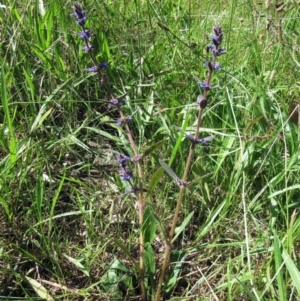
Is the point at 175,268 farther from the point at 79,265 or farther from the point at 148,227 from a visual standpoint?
the point at 79,265

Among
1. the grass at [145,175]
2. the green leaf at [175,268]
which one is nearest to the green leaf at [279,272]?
the grass at [145,175]

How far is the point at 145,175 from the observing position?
4.75 ft

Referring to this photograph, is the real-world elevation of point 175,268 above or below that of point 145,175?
below

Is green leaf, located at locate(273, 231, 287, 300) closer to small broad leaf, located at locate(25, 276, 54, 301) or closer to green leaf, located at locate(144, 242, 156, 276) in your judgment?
green leaf, located at locate(144, 242, 156, 276)

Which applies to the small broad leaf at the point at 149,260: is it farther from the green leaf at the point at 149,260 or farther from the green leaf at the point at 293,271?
the green leaf at the point at 293,271

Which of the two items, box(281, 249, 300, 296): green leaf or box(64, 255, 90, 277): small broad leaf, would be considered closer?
box(281, 249, 300, 296): green leaf

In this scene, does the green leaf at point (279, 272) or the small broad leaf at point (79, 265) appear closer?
the green leaf at point (279, 272)

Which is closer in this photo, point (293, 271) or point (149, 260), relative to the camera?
point (293, 271)

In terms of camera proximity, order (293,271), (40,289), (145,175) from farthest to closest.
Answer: (145,175) < (40,289) < (293,271)

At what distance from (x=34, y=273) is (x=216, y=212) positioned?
537mm

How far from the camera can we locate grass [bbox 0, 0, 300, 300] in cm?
120

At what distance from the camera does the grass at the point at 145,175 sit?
3.93ft

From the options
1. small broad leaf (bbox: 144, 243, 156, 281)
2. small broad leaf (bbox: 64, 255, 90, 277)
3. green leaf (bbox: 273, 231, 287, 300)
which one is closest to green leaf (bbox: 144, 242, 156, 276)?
small broad leaf (bbox: 144, 243, 156, 281)

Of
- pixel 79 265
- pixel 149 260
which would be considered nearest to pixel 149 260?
pixel 149 260
